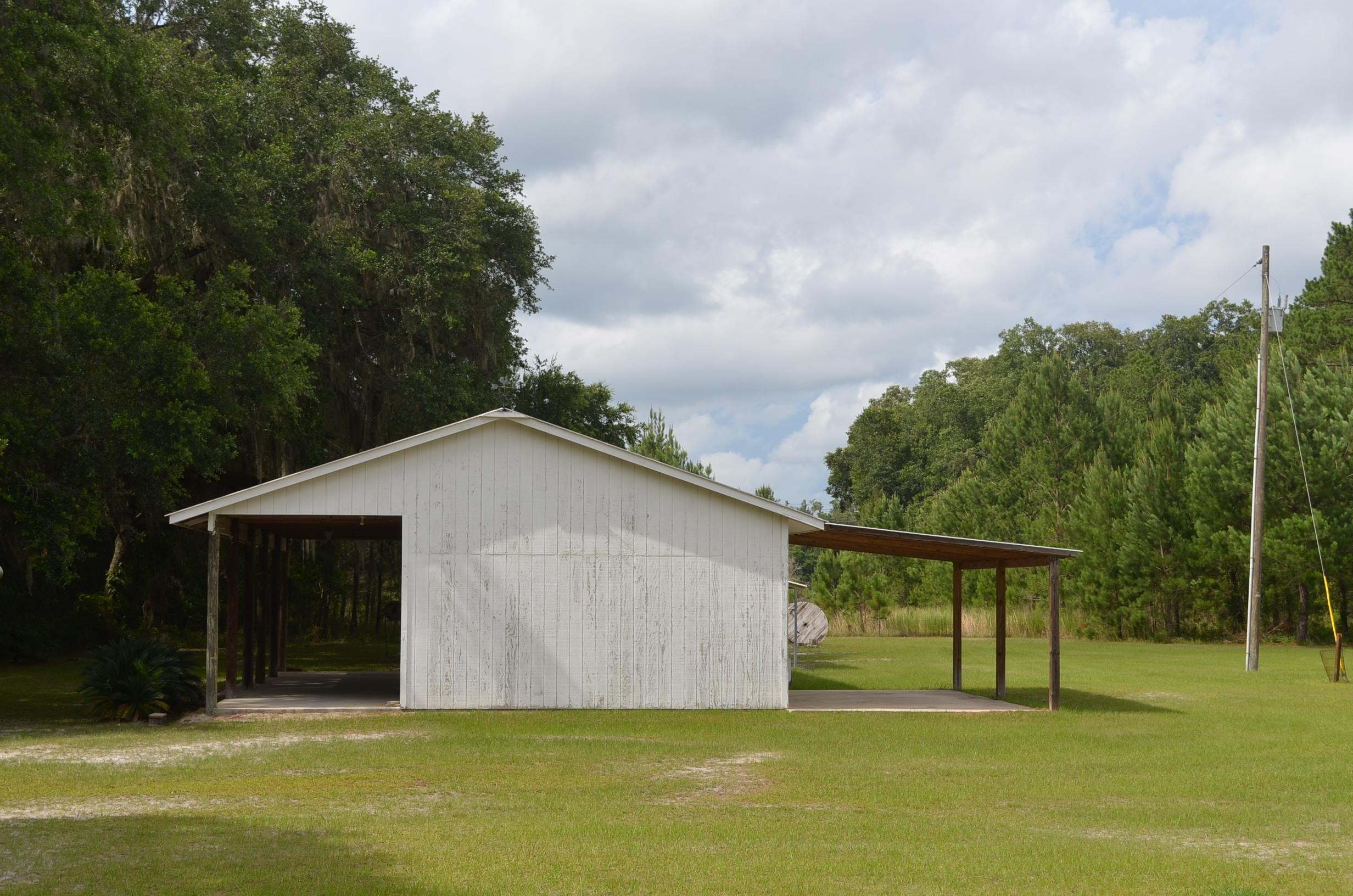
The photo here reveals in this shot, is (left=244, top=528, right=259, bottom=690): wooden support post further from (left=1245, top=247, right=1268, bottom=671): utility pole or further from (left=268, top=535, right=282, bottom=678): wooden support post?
(left=1245, top=247, right=1268, bottom=671): utility pole

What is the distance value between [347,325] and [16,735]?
13.7 meters

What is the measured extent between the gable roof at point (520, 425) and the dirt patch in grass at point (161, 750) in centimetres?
331

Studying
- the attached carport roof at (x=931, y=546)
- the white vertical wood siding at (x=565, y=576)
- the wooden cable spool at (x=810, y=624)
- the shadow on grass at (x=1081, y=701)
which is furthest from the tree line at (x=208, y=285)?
the shadow on grass at (x=1081, y=701)

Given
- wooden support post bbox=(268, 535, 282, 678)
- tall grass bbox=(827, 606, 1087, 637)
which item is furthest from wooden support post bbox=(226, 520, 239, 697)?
tall grass bbox=(827, 606, 1087, 637)

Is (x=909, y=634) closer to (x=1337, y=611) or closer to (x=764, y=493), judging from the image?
(x=764, y=493)

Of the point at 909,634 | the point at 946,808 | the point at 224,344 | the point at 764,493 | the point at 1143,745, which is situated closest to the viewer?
the point at 946,808

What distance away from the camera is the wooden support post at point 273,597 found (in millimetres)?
21438

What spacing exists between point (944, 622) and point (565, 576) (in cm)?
2548

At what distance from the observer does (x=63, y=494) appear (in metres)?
17.2

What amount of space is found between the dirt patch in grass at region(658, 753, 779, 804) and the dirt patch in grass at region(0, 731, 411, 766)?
12.2 ft

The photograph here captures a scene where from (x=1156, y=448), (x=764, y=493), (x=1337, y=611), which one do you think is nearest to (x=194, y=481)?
(x=764, y=493)

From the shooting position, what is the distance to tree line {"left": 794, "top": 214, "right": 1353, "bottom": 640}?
34.2 metres

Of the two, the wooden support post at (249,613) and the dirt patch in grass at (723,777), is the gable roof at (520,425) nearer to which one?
the wooden support post at (249,613)

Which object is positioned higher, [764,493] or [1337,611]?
[764,493]
